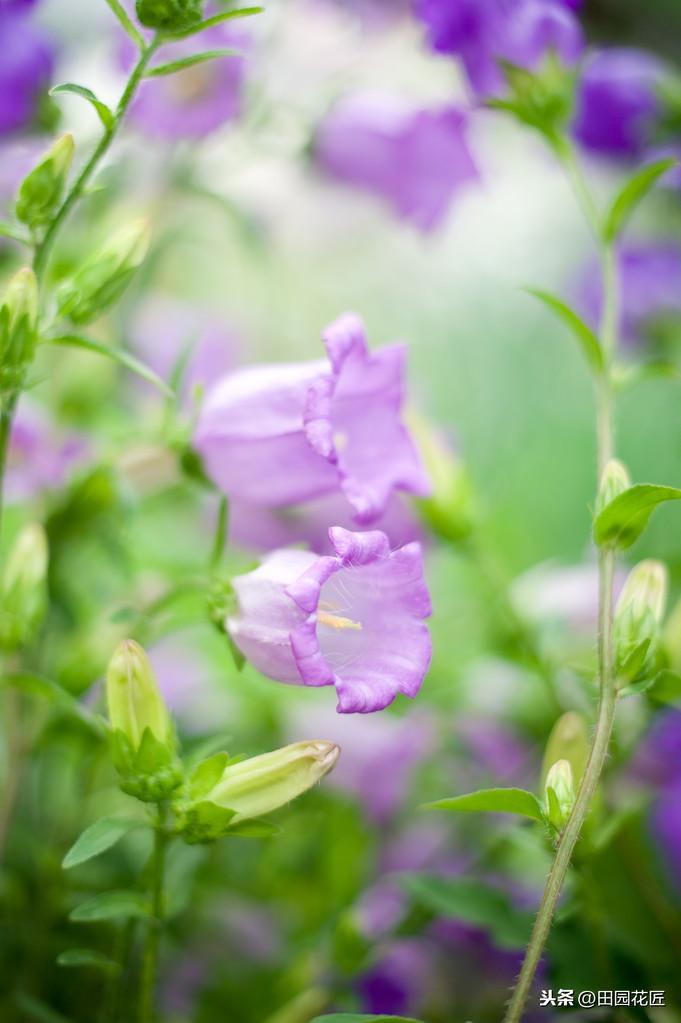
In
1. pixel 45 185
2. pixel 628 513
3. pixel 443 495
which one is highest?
pixel 45 185

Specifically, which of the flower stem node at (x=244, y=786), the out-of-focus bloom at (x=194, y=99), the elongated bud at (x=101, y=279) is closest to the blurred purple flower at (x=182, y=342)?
the out-of-focus bloom at (x=194, y=99)

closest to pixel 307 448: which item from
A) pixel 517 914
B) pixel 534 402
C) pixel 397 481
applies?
pixel 397 481

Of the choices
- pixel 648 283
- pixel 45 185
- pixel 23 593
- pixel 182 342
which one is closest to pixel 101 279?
pixel 45 185

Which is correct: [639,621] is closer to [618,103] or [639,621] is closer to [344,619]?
[344,619]

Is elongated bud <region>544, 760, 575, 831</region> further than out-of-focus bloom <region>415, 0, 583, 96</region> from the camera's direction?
No

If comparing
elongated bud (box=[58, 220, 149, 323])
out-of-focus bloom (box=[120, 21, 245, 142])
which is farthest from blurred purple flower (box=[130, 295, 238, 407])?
elongated bud (box=[58, 220, 149, 323])

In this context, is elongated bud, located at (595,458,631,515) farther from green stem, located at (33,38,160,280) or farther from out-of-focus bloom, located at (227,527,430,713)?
green stem, located at (33,38,160,280)

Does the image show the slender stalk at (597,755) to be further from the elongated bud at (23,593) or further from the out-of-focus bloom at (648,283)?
the out-of-focus bloom at (648,283)
